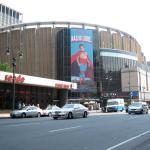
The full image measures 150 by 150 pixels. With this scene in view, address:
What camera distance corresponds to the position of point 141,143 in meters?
13.3

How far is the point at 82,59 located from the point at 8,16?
247 ft

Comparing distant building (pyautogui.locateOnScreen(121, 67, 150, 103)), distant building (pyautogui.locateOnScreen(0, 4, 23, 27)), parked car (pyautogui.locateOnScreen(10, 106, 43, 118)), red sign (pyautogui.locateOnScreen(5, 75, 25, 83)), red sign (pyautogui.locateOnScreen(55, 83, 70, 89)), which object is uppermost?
distant building (pyautogui.locateOnScreen(0, 4, 23, 27))

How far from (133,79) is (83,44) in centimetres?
2493

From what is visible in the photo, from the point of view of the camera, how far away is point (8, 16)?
536 ft

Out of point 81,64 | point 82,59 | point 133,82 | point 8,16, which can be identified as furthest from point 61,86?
point 8,16

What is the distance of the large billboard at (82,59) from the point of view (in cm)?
9919

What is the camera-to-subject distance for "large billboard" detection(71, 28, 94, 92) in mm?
99188

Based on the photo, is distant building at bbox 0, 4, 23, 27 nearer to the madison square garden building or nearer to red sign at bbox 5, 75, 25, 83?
the madison square garden building

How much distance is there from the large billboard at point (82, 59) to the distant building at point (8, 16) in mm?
64384

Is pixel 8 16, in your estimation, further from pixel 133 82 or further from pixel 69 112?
pixel 69 112

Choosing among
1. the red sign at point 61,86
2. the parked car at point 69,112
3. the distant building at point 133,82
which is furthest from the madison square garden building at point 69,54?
the parked car at point 69,112

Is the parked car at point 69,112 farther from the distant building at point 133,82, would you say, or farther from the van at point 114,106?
the distant building at point 133,82

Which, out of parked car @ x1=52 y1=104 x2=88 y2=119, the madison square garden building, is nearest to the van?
parked car @ x1=52 y1=104 x2=88 y2=119

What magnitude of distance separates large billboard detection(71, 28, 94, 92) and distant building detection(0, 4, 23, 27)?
64.4 meters
